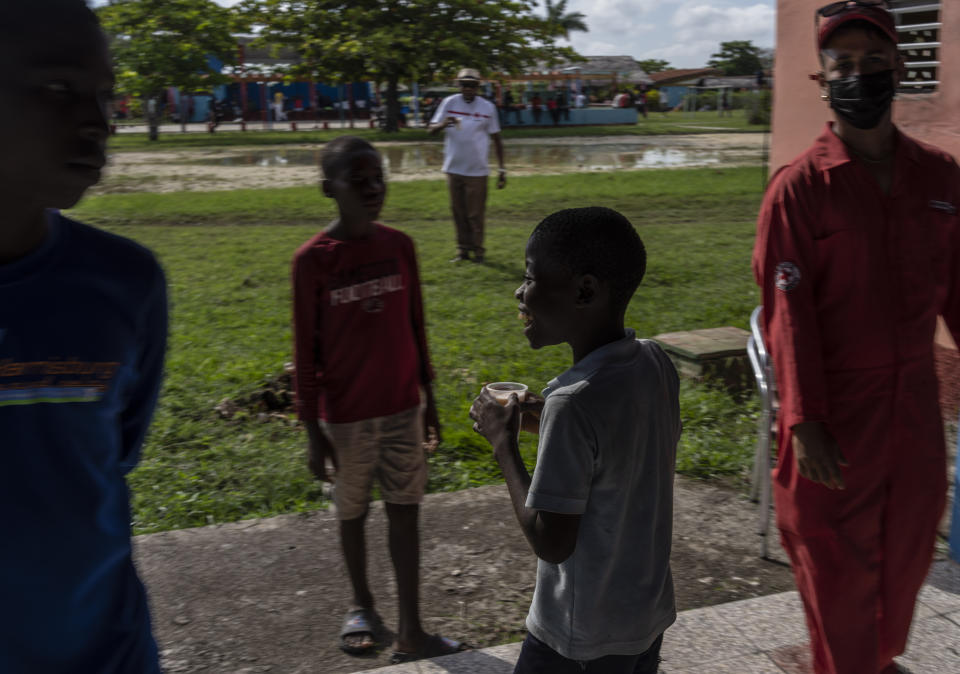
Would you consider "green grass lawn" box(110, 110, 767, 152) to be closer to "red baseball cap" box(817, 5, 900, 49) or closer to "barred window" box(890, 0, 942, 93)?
"barred window" box(890, 0, 942, 93)

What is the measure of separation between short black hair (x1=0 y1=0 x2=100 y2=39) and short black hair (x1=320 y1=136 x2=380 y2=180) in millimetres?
1780

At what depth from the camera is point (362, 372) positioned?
10.6ft

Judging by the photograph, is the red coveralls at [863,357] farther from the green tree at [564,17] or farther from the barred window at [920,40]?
the green tree at [564,17]

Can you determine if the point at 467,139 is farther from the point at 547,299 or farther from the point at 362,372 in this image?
the point at 547,299

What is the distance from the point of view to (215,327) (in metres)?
7.93

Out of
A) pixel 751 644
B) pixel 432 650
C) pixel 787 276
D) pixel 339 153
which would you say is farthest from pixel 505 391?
pixel 751 644

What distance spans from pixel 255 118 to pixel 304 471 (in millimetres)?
50880

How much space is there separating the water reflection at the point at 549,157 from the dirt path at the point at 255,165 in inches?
1.1

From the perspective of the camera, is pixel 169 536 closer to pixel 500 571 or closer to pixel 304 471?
pixel 304 471

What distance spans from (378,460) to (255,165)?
21585mm

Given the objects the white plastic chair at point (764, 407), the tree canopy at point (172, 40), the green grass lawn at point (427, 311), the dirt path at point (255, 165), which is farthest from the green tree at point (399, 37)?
the white plastic chair at point (764, 407)

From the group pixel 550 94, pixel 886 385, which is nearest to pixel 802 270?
pixel 886 385

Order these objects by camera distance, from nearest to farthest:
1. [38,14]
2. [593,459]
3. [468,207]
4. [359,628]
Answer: [38,14], [593,459], [359,628], [468,207]

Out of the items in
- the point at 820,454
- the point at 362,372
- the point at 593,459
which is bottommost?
the point at 820,454
